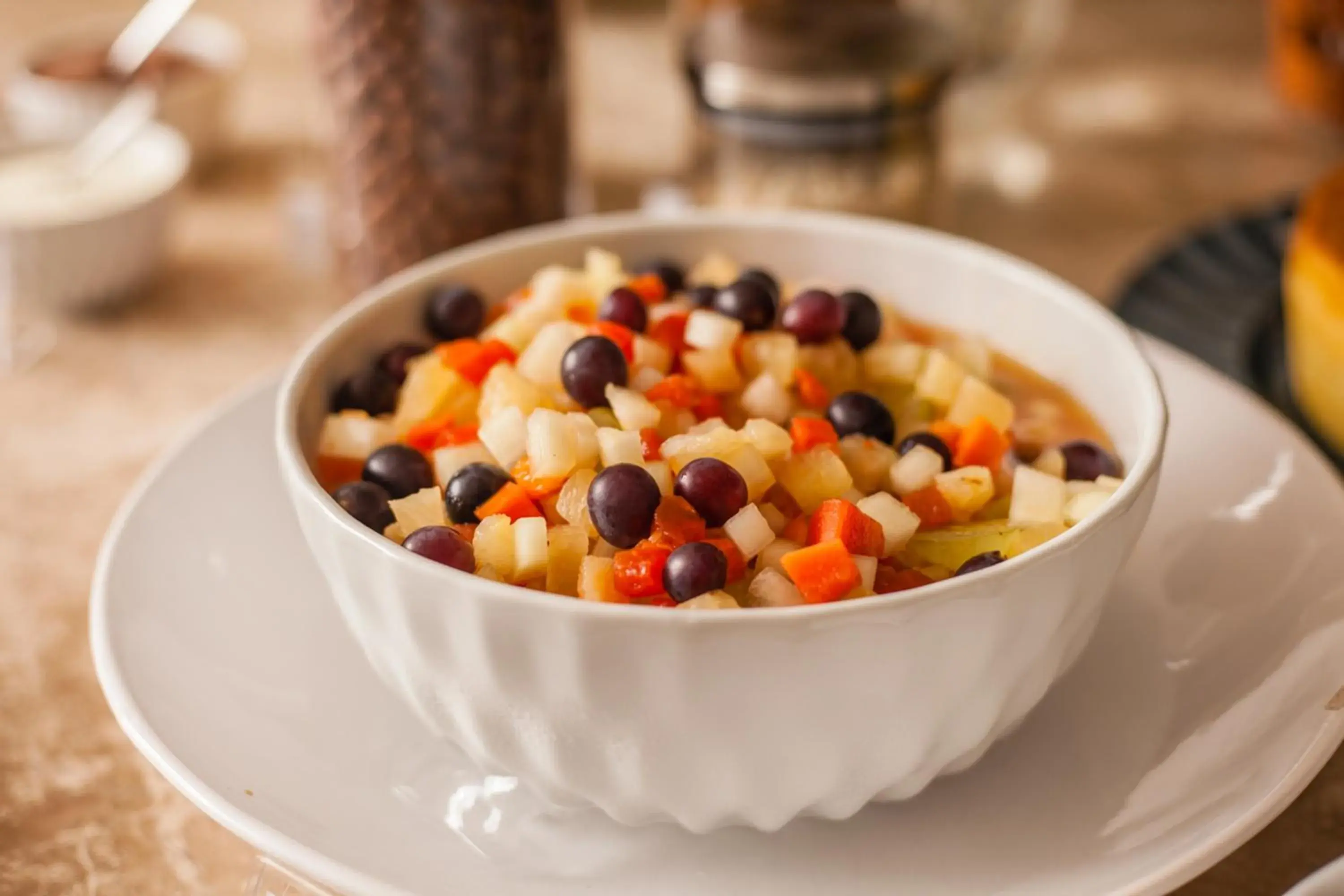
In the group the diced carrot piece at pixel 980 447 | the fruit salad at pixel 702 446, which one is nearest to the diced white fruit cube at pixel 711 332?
the fruit salad at pixel 702 446

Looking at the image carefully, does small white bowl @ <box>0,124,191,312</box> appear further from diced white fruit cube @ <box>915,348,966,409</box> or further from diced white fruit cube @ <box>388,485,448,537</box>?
diced white fruit cube @ <box>915,348,966,409</box>

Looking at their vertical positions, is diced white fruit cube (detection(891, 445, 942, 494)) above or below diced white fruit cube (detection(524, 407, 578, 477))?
below

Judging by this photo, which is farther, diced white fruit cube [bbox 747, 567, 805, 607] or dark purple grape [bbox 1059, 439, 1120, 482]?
Result: dark purple grape [bbox 1059, 439, 1120, 482]

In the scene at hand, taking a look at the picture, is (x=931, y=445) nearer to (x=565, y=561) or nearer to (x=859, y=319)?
(x=859, y=319)

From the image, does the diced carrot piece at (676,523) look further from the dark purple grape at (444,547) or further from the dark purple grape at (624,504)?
the dark purple grape at (444,547)

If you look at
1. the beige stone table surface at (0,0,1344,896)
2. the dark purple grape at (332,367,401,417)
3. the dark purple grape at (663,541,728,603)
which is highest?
the dark purple grape at (663,541,728,603)

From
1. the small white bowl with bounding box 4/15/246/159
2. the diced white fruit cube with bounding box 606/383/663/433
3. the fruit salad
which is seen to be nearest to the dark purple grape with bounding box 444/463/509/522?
the fruit salad

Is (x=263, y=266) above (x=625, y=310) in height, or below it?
below

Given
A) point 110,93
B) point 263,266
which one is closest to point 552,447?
point 263,266
